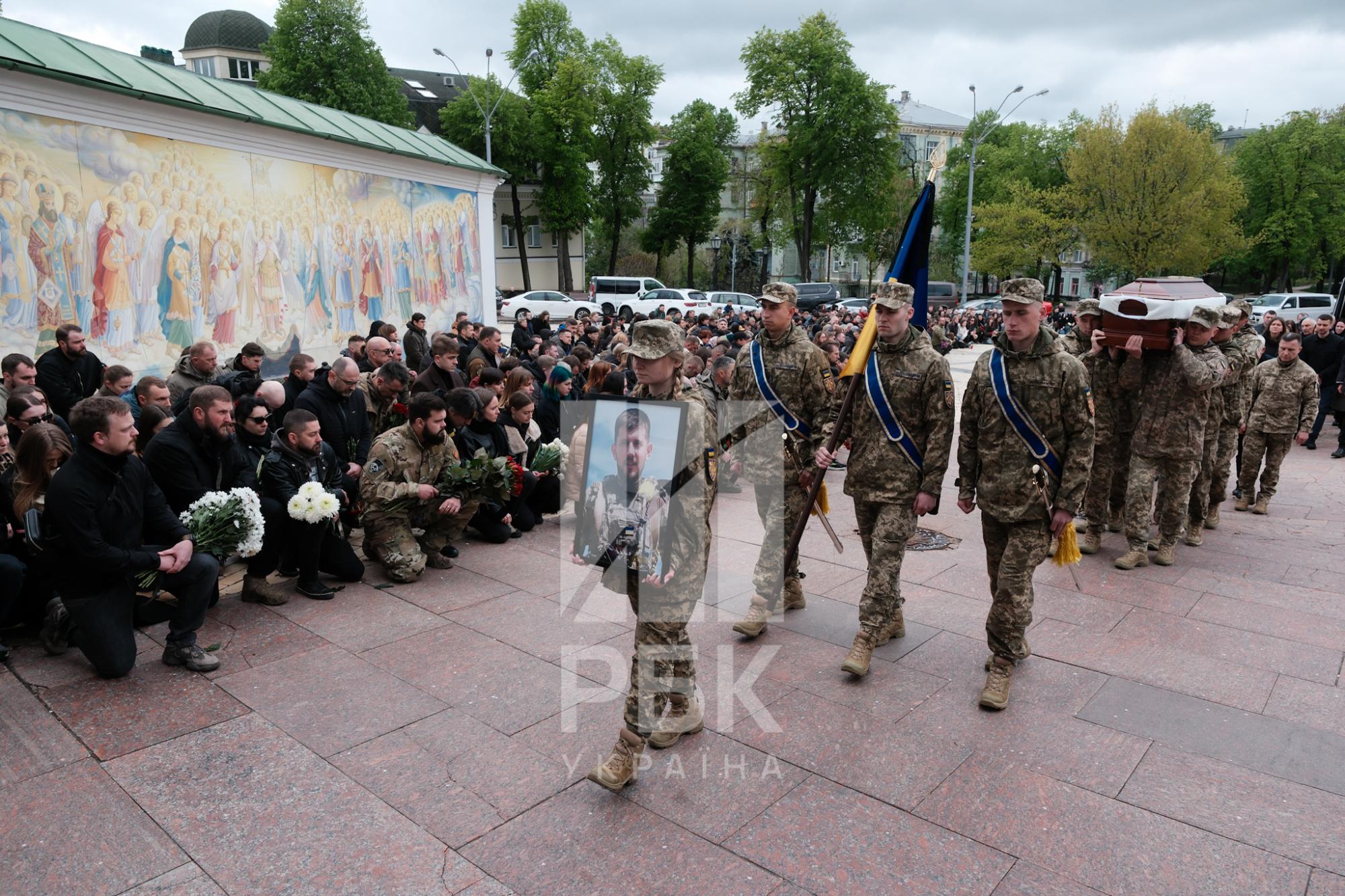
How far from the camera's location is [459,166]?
17484 mm

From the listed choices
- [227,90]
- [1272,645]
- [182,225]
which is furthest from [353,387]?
[227,90]

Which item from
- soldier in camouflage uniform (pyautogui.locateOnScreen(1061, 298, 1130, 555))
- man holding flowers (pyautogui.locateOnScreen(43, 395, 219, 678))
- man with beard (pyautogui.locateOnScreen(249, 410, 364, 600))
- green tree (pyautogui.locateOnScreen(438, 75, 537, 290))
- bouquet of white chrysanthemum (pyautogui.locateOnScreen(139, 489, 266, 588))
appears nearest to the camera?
man holding flowers (pyautogui.locateOnScreen(43, 395, 219, 678))

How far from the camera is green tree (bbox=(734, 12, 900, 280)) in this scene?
153 ft

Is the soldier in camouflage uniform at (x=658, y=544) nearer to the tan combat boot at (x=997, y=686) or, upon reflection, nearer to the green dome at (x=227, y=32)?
the tan combat boot at (x=997, y=686)

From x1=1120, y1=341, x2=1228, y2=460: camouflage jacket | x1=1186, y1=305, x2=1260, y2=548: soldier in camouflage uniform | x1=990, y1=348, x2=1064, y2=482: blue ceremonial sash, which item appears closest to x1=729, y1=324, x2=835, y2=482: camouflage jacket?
x1=990, y1=348, x2=1064, y2=482: blue ceremonial sash

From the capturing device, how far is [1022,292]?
462 centimetres

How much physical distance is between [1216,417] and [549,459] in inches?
245

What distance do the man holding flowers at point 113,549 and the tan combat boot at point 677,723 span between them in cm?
267

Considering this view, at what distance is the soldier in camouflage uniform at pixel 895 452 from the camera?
4.82 meters

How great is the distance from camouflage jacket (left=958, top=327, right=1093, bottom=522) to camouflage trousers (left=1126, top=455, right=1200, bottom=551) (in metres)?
3.14

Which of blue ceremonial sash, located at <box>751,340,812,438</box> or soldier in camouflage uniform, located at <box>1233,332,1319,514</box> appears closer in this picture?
blue ceremonial sash, located at <box>751,340,812,438</box>

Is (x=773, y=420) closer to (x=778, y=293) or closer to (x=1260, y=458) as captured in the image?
(x=778, y=293)

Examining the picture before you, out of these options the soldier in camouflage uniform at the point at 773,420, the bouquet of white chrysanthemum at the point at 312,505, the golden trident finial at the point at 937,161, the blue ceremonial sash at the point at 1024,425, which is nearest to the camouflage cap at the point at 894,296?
the blue ceremonial sash at the point at 1024,425

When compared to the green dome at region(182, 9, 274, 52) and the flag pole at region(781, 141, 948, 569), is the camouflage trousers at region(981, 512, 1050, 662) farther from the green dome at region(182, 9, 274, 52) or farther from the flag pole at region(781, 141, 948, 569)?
Answer: the green dome at region(182, 9, 274, 52)
